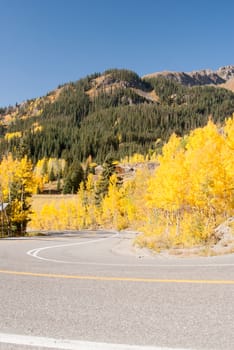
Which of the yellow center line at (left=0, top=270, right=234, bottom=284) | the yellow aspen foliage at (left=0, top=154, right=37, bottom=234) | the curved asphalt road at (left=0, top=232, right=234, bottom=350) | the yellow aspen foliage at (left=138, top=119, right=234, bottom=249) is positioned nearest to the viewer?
the curved asphalt road at (left=0, top=232, right=234, bottom=350)

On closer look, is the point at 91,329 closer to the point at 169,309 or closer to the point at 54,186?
the point at 169,309

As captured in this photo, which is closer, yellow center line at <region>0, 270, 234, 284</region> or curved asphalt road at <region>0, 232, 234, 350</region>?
curved asphalt road at <region>0, 232, 234, 350</region>

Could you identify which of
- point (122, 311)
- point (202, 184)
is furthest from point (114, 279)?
point (202, 184)

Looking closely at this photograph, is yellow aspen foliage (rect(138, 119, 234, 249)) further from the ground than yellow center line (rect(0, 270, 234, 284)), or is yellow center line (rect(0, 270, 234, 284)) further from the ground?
yellow aspen foliage (rect(138, 119, 234, 249))

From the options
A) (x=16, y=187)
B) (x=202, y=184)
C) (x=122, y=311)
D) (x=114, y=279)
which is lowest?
(x=114, y=279)

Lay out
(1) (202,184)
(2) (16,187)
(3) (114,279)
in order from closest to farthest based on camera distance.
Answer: (3) (114,279)
(1) (202,184)
(2) (16,187)

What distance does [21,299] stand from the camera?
547 cm

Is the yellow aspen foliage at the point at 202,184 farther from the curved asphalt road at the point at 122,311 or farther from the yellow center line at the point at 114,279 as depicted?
the curved asphalt road at the point at 122,311

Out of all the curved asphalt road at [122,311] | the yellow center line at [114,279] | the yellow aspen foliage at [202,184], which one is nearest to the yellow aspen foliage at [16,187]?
the yellow aspen foliage at [202,184]

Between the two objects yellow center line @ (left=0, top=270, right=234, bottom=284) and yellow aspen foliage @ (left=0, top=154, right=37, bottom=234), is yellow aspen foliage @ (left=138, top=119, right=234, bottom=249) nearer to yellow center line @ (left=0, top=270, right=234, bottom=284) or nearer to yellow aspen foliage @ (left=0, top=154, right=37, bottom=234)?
yellow center line @ (left=0, top=270, right=234, bottom=284)

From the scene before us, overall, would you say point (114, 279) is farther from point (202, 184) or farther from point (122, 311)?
point (202, 184)

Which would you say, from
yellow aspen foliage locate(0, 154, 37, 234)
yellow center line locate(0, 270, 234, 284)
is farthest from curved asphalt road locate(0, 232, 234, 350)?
yellow aspen foliage locate(0, 154, 37, 234)

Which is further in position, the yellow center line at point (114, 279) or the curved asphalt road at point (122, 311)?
the yellow center line at point (114, 279)

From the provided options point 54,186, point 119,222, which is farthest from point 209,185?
point 54,186
